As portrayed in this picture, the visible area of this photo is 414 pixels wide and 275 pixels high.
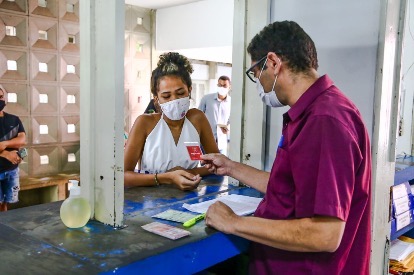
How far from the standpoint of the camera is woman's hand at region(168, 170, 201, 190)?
180 cm

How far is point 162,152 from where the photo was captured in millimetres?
2199

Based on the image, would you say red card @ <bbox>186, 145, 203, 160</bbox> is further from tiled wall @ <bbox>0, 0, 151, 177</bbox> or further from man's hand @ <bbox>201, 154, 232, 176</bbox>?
tiled wall @ <bbox>0, 0, 151, 177</bbox>

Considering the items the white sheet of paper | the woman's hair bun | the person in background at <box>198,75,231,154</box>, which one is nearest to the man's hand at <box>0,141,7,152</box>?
the woman's hair bun

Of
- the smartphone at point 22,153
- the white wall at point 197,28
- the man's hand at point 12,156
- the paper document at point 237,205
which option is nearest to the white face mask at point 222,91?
the white wall at point 197,28

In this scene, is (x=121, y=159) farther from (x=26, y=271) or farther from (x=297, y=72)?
(x=297, y=72)

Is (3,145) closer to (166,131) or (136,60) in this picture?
(136,60)

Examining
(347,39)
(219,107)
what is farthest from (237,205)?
(219,107)

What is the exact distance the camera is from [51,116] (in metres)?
4.55

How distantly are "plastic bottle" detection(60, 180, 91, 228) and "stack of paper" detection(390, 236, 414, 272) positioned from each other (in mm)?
1668

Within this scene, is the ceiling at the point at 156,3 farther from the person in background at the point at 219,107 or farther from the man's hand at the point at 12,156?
the man's hand at the point at 12,156

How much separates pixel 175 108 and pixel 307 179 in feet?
4.01

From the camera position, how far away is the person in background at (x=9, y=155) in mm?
3900

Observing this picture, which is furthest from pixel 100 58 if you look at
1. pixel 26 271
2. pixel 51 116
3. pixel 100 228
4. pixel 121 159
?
pixel 51 116

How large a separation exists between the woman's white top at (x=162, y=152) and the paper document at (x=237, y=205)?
0.59 m
